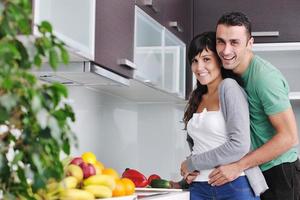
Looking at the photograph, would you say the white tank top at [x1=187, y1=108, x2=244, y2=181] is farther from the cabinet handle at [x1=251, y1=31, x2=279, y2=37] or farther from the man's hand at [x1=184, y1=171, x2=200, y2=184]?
the cabinet handle at [x1=251, y1=31, x2=279, y2=37]

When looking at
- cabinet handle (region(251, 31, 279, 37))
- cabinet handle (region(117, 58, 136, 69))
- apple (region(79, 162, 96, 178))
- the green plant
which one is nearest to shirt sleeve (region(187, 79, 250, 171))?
cabinet handle (region(117, 58, 136, 69))

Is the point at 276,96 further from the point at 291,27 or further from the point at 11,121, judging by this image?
the point at 11,121

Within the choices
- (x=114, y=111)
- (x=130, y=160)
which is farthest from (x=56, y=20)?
(x=130, y=160)

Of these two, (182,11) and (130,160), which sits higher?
(182,11)

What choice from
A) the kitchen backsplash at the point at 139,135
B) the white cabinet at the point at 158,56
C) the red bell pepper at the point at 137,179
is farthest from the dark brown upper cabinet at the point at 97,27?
the kitchen backsplash at the point at 139,135

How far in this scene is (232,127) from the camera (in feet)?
6.65

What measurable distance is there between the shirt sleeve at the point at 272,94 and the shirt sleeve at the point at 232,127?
2.9 inches

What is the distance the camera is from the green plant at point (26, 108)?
2.02 feet

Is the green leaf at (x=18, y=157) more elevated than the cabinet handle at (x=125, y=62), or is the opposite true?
the cabinet handle at (x=125, y=62)

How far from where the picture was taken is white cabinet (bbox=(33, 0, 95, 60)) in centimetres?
154

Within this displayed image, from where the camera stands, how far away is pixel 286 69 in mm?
3318

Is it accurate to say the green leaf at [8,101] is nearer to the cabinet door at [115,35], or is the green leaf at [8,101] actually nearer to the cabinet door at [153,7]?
the cabinet door at [115,35]

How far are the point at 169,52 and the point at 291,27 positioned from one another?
78 cm

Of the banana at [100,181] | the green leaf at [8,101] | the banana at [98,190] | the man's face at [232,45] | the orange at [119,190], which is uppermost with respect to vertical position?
the man's face at [232,45]
